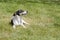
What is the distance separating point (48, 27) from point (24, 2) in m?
→ 4.41

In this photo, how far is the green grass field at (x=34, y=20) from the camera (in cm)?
922

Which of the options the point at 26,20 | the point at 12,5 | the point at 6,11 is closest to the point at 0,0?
the point at 12,5

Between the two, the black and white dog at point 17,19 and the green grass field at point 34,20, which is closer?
the green grass field at point 34,20

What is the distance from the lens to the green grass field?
922 centimetres

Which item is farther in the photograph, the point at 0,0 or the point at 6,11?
the point at 0,0

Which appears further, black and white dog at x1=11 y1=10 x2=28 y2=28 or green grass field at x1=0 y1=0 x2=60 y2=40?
black and white dog at x1=11 y1=10 x2=28 y2=28

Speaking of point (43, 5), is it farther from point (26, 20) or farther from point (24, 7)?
point (26, 20)

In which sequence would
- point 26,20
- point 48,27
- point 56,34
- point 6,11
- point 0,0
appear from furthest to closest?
point 0,0, point 6,11, point 26,20, point 48,27, point 56,34

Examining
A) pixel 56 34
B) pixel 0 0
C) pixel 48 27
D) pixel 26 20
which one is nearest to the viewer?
pixel 56 34

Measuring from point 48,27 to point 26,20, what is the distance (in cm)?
126

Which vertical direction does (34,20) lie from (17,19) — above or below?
below

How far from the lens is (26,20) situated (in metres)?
10.8

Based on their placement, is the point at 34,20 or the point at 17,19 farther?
the point at 34,20

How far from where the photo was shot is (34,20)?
35.7 ft
